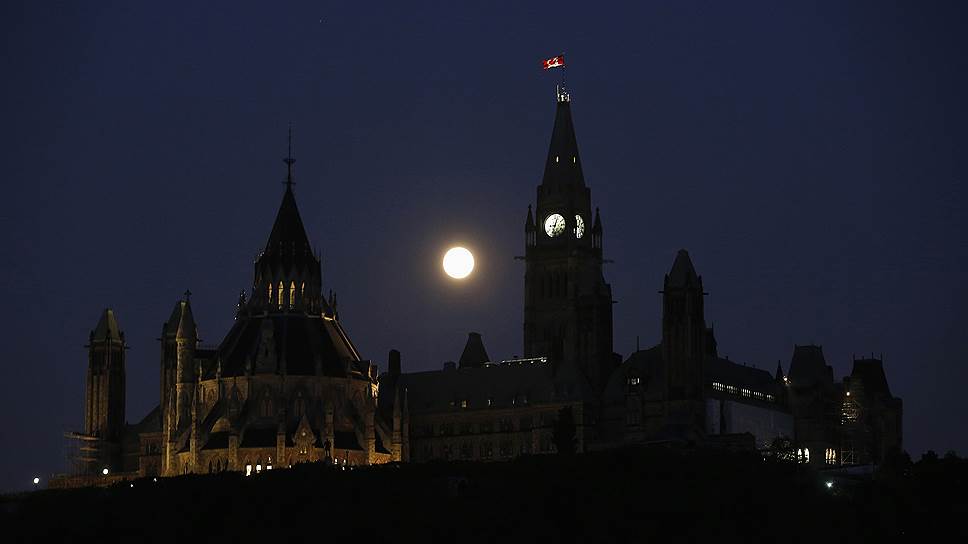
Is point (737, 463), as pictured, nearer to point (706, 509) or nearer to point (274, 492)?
point (706, 509)

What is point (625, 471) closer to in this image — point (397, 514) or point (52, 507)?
point (397, 514)

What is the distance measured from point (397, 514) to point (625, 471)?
21.3 meters

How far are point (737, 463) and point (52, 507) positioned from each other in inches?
2021

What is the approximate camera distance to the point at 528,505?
181 meters

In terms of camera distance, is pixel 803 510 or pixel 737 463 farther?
pixel 737 463

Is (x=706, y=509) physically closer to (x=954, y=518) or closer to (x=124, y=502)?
(x=954, y=518)

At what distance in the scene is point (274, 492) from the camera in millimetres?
188000

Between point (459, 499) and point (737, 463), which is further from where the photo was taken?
point (737, 463)

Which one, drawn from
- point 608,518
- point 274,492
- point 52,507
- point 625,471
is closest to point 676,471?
point 625,471

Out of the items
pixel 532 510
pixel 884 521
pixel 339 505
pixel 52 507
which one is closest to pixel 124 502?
pixel 52 507

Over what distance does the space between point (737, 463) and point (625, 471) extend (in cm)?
954

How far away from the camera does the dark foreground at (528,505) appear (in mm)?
175250

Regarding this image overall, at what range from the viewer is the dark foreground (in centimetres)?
17525

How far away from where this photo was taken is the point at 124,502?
618ft
